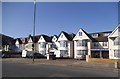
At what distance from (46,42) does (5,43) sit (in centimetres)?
3369

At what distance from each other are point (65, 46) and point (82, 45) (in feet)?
20.9

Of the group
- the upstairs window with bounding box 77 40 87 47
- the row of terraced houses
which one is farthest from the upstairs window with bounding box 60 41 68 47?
the upstairs window with bounding box 77 40 87 47

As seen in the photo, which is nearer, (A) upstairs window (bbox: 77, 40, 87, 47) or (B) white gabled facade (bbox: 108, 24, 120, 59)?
(B) white gabled facade (bbox: 108, 24, 120, 59)

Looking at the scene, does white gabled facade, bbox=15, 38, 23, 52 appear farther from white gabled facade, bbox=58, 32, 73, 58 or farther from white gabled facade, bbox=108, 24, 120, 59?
white gabled facade, bbox=108, 24, 120, 59

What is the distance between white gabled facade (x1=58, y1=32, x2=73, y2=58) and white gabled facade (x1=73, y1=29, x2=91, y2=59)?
3.05 metres

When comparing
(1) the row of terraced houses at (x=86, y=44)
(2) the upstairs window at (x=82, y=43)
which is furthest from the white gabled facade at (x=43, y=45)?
(2) the upstairs window at (x=82, y=43)

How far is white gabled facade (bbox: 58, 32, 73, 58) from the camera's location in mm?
61750

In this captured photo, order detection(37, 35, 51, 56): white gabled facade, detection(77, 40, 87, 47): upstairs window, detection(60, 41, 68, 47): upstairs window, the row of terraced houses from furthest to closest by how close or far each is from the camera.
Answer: detection(37, 35, 51, 56): white gabled facade → detection(60, 41, 68, 47): upstairs window → detection(77, 40, 87, 47): upstairs window → the row of terraced houses

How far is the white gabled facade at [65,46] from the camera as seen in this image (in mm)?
61750

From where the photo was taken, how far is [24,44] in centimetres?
8719

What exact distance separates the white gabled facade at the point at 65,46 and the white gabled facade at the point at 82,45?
3049mm

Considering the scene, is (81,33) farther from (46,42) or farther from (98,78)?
(98,78)

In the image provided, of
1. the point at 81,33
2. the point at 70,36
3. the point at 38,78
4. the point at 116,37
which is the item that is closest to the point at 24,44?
the point at 70,36

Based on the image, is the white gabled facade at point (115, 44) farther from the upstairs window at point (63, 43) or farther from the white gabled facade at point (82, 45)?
the upstairs window at point (63, 43)
